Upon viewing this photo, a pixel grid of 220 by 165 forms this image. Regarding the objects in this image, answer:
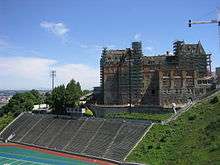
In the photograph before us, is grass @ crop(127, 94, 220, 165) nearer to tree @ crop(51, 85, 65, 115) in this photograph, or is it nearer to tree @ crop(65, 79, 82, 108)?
tree @ crop(65, 79, 82, 108)

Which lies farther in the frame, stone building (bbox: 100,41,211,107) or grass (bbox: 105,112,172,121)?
stone building (bbox: 100,41,211,107)

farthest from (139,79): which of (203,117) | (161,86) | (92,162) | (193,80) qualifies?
(92,162)

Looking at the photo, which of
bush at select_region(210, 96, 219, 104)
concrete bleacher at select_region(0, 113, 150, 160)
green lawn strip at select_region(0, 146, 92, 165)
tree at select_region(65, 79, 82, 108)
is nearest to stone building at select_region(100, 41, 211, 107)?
tree at select_region(65, 79, 82, 108)

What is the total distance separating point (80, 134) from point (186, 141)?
24.3m

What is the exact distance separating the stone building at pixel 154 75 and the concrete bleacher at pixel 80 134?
65.8 feet

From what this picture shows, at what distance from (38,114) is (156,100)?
1178 inches

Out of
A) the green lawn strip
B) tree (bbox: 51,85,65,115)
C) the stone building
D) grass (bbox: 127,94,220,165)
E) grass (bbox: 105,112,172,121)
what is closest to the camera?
grass (bbox: 127,94,220,165)

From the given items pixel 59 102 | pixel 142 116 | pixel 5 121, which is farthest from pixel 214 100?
pixel 5 121

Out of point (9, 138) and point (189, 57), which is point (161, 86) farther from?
point (9, 138)

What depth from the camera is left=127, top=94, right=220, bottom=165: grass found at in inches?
2063

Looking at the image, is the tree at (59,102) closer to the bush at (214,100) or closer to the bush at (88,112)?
the bush at (88,112)

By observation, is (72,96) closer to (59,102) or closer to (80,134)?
(59,102)

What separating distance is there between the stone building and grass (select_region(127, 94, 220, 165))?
22.5 metres

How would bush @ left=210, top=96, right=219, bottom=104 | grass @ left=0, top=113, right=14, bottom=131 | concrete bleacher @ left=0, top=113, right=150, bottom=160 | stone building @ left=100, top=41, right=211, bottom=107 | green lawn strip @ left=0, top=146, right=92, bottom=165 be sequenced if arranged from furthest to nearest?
1. stone building @ left=100, top=41, right=211, bottom=107
2. grass @ left=0, top=113, right=14, bottom=131
3. bush @ left=210, top=96, right=219, bottom=104
4. concrete bleacher @ left=0, top=113, right=150, bottom=160
5. green lawn strip @ left=0, top=146, right=92, bottom=165
